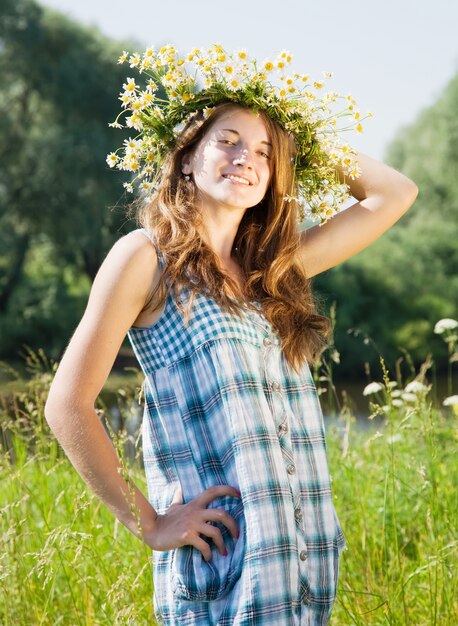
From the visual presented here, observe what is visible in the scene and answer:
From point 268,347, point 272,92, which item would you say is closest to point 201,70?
point 272,92

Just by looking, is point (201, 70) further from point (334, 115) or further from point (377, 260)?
point (377, 260)

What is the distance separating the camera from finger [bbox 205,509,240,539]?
174cm

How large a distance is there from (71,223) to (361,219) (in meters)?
15.9

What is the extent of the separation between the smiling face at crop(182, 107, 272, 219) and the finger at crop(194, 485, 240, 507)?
2.18ft

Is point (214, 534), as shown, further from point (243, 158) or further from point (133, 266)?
point (243, 158)

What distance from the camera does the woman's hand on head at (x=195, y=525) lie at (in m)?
1.74

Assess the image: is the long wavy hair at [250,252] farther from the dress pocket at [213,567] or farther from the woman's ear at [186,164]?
the dress pocket at [213,567]

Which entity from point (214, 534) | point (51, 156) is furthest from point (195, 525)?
point (51, 156)

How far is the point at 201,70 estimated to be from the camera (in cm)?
213

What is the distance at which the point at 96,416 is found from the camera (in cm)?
180

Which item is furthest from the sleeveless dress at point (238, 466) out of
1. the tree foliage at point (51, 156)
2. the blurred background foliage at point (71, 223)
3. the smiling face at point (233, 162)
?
the tree foliage at point (51, 156)

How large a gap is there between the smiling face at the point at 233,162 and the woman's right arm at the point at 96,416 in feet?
1.08

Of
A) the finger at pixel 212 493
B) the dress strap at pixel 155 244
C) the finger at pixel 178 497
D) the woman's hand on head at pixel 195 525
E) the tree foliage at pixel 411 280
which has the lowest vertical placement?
the woman's hand on head at pixel 195 525

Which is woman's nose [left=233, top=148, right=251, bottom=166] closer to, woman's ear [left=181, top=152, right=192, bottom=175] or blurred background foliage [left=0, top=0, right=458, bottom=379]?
woman's ear [left=181, top=152, right=192, bottom=175]
